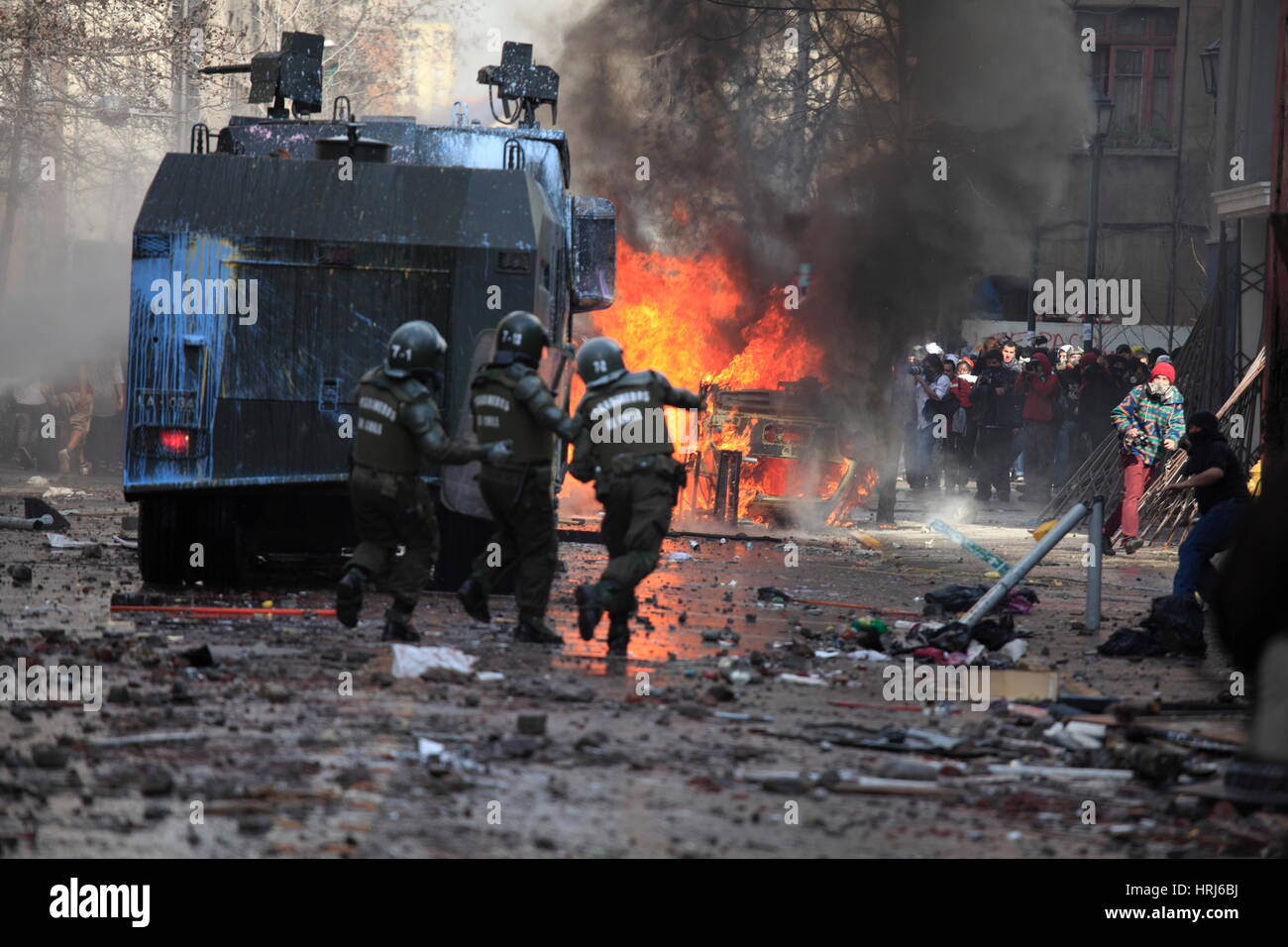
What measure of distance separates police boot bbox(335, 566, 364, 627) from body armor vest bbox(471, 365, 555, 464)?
1.11 m

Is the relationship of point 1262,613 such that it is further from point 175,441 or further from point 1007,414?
point 1007,414

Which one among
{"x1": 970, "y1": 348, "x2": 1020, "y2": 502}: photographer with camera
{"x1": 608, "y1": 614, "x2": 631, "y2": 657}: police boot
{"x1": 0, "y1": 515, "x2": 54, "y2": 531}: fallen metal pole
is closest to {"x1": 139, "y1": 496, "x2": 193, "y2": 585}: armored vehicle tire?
{"x1": 608, "y1": 614, "x2": 631, "y2": 657}: police boot

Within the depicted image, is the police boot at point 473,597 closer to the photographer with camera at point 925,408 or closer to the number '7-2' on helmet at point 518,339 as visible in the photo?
the number '7-2' on helmet at point 518,339

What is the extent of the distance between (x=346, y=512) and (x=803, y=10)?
14.7m

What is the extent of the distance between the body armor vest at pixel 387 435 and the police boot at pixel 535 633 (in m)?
1.05

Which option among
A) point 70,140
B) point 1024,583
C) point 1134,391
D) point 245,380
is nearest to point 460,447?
point 245,380

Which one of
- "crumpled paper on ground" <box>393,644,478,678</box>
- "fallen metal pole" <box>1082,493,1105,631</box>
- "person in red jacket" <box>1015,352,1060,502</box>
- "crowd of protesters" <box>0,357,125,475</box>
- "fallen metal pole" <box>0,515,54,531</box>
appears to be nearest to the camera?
"crumpled paper on ground" <box>393,644,478,678</box>

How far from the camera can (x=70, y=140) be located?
31453 mm

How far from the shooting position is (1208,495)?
36.0 feet

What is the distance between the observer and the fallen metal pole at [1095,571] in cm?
1105

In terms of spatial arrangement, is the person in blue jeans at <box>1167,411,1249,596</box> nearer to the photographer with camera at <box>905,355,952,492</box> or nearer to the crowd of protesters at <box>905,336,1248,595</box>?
the crowd of protesters at <box>905,336,1248,595</box>

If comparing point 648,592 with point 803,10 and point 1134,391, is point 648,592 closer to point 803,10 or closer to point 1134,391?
point 1134,391

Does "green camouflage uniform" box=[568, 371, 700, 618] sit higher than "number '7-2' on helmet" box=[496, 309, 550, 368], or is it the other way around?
"number '7-2' on helmet" box=[496, 309, 550, 368]

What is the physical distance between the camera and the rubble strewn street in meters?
5.52
